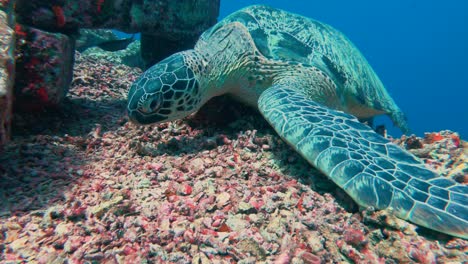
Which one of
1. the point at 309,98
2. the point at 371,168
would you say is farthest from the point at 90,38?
the point at 371,168

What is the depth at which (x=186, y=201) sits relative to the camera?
6.19 feet

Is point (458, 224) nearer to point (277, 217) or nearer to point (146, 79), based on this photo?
point (277, 217)

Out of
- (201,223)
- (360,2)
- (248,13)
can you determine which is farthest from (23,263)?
(360,2)

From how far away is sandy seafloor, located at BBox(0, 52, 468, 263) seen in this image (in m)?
1.47

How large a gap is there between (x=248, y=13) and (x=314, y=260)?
3.56m

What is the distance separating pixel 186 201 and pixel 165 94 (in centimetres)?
140

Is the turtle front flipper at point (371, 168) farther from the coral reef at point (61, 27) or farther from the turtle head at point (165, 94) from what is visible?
the coral reef at point (61, 27)

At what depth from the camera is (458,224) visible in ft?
5.21

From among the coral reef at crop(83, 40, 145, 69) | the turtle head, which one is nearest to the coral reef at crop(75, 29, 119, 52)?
the coral reef at crop(83, 40, 145, 69)

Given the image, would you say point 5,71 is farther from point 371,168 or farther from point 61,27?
point 371,168

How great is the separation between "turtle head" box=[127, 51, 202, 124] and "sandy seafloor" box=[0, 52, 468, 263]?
0.31m

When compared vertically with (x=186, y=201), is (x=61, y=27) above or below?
above

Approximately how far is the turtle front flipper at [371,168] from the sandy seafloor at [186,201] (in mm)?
99

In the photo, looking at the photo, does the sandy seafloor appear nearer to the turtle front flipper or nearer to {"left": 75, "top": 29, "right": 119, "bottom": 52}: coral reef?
the turtle front flipper
